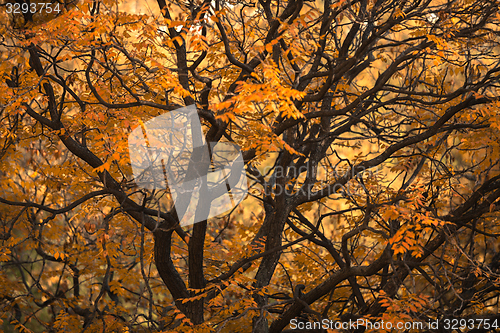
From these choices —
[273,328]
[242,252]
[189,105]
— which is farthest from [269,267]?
[189,105]

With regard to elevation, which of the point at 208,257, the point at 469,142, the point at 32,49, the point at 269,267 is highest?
the point at 32,49

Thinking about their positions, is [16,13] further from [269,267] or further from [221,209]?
[221,209]

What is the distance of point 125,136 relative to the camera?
4.62 m

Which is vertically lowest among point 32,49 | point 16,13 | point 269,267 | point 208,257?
point 269,267

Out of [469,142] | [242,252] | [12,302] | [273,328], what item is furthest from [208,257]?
[469,142]

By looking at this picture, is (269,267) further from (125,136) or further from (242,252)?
(125,136)

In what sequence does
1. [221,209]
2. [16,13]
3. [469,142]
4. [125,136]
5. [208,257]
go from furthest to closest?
[221,209] < [208,257] < [469,142] < [16,13] < [125,136]

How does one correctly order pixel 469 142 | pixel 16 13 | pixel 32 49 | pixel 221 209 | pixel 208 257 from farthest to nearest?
pixel 221 209 → pixel 208 257 → pixel 469 142 → pixel 16 13 → pixel 32 49

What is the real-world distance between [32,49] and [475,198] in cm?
580

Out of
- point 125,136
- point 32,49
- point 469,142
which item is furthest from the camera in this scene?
point 469,142

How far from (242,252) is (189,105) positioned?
8.32 feet

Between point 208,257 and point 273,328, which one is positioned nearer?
point 273,328

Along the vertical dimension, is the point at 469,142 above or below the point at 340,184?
above

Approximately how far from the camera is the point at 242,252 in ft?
20.5
